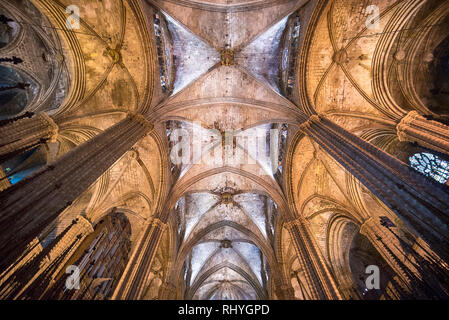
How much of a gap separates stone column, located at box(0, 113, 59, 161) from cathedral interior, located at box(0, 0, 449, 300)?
0.04 metres

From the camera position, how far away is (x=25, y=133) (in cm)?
522

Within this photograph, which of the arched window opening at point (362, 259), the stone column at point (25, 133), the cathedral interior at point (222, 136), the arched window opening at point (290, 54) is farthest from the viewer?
the arched window opening at point (362, 259)

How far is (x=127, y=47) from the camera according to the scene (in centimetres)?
888

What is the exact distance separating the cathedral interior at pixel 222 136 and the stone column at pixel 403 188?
3cm

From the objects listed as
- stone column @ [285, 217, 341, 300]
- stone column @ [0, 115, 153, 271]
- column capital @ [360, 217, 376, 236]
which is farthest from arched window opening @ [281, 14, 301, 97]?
stone column @ [0, 115, 153, 271]

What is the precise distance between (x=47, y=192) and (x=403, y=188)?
23.4 feet

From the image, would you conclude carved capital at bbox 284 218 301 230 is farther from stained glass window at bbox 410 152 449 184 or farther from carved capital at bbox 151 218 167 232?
carved capital at bbox 151 218 167 232

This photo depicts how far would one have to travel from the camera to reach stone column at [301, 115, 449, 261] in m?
3.35

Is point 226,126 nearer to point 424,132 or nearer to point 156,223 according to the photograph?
point 156,223

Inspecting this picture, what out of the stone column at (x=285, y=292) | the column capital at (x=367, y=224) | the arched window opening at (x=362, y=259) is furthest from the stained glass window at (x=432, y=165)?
the stone column at (x=285, y=292)

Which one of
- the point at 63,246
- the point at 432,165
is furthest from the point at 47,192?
the point at 432,165

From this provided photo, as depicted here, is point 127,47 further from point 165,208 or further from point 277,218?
point 277,218

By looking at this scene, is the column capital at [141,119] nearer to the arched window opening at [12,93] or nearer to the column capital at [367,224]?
the arched window opening at [12,93]

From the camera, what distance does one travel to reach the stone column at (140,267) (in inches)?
261
